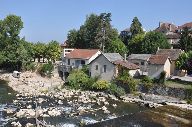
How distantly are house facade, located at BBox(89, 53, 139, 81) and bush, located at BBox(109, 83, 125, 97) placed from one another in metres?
4.10

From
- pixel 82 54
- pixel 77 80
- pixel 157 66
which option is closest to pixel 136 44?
pixel 82 54

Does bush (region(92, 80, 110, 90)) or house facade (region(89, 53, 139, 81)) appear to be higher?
house facade (region(89, 53, 139, 81))

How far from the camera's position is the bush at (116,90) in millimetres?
52653

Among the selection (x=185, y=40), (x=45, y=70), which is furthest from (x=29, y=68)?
(x=185, y=40)

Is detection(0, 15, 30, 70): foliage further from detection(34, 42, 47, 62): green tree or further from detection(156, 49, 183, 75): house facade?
detection(156, 49, 183, 75): house facade

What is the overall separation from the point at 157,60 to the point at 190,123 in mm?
20425

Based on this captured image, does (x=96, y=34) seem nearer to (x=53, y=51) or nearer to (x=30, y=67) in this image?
(x=53, y=51)

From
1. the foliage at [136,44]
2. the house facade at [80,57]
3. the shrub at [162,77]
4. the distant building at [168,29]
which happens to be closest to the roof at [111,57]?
the house facade at [80,57]

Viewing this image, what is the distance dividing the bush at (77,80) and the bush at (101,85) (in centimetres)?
230

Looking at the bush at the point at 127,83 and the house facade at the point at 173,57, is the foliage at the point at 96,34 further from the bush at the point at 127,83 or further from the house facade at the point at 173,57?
the bush at the point at 127,83

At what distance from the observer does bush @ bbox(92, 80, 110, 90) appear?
54534mm

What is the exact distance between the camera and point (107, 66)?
193 ft

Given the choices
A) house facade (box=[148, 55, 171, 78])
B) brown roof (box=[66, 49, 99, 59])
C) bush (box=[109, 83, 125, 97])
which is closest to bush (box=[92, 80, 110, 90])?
bush (box=[109, 83, 125, 97])

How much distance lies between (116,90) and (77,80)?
774 centimetres
